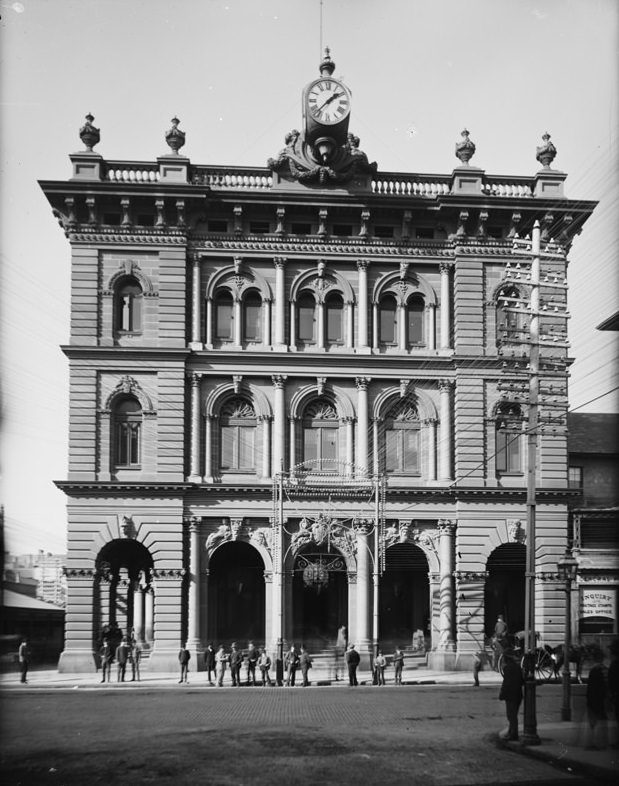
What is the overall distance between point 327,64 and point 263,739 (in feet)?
104

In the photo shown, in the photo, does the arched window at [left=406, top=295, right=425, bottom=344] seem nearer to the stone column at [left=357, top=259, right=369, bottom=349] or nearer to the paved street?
the stone column at [left=357, top=259, right=369, bottom=349]

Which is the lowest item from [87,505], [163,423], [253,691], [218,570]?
[253,691]

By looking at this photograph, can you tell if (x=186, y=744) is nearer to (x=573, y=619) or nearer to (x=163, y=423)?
(x=163, y=423)

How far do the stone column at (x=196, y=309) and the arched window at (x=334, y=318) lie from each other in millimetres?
5645

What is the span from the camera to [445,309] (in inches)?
1801

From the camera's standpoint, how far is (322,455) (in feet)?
148

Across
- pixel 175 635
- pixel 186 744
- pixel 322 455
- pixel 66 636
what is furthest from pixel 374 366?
pixel 186 744

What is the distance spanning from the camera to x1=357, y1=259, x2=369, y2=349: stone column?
148ft

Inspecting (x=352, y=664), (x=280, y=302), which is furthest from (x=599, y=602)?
(x=280, y=302)

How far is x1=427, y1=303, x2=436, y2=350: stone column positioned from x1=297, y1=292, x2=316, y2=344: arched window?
16.7ft

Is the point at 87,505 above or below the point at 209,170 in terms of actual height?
below

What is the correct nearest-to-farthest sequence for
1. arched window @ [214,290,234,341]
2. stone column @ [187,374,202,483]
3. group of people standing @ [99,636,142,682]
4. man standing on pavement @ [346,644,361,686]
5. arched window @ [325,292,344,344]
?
man standing on pavement @ [346,644,361,686]
group of people standing @ [99,636,142,682]
stone column @ [187,374,202,483]
arched window @ [214,290,234,341]
arched window @ [325,292,344,344]

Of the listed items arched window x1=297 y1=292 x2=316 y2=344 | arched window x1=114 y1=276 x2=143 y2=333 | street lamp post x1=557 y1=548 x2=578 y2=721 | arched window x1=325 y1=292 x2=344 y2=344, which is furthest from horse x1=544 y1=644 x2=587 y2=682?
arched window x1=114 y1=276 x2=143 y2=333

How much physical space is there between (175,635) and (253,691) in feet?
25.4
